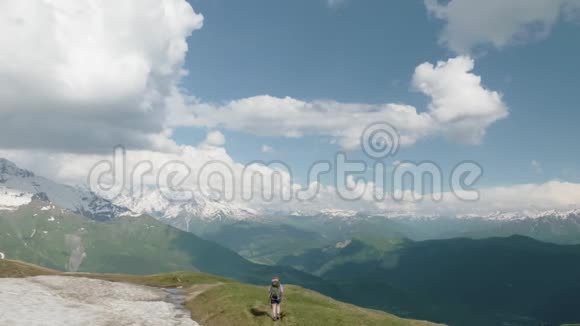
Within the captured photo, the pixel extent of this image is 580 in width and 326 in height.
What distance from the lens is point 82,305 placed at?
44.9m

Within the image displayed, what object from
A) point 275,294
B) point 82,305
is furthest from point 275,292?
point 82,305

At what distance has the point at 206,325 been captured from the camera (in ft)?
140

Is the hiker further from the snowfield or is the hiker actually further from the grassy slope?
the snowfield

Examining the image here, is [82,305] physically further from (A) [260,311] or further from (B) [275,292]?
(B) [275,292]

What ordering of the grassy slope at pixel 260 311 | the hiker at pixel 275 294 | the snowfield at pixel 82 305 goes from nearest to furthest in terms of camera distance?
1. the snowfield at pixel 82 305
2. the hiker at pixel 275 294
3. the grassy slope at pixel 260 311

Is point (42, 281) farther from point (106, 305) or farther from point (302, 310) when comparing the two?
point (302, 310)

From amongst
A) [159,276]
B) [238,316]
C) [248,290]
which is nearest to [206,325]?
[238,316]

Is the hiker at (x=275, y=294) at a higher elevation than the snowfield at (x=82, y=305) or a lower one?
higher

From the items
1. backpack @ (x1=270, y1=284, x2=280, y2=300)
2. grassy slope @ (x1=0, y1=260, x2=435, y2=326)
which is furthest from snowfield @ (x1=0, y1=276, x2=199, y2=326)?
backpack @ (x1=270, y1=284, x2=280, y2=300)

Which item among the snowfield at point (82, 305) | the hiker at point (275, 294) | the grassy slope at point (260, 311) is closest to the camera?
the snowfield at point (82, 305)

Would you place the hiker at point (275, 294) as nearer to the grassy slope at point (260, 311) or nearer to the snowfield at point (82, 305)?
the grassy slope at point (260, 311)

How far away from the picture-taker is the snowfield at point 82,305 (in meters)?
37.0

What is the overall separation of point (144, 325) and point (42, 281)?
98.1 ft

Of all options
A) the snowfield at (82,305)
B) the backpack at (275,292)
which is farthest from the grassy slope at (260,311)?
the backpack at (275,292)
